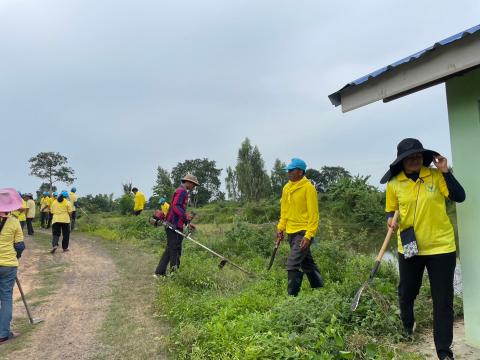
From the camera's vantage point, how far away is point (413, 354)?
352 centimetres

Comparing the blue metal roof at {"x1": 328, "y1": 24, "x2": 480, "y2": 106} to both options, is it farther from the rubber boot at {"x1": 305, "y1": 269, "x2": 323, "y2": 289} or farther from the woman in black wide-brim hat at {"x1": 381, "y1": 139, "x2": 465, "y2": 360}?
the rubber boot at {"x1": 305, "y1": 269, "x2": 323, "y2": 289}

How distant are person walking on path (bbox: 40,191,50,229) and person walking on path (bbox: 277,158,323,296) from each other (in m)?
15.2

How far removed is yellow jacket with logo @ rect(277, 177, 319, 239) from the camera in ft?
17.1

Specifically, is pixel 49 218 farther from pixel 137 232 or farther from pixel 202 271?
pixel 202 271

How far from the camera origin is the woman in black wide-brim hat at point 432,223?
133 inches

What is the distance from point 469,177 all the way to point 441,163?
18.8 inches

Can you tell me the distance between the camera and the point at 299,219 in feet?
17.5

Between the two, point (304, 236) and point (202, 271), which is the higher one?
point (304, 236)

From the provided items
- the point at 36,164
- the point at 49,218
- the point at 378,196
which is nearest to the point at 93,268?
the point at 49,218

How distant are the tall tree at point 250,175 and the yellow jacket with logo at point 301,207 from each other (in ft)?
109

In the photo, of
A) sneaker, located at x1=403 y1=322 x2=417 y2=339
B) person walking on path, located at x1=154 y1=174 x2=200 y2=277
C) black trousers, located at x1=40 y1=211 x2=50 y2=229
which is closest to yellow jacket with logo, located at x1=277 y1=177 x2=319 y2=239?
sneaker, located at x1=403 y1=322 x2=417 y2=339

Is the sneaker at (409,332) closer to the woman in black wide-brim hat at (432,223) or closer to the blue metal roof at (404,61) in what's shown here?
the woman in black wide-brim hat at (432,223)

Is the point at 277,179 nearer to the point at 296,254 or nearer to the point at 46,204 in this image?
the point at 46,204

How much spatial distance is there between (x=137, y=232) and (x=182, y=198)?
346 inches
